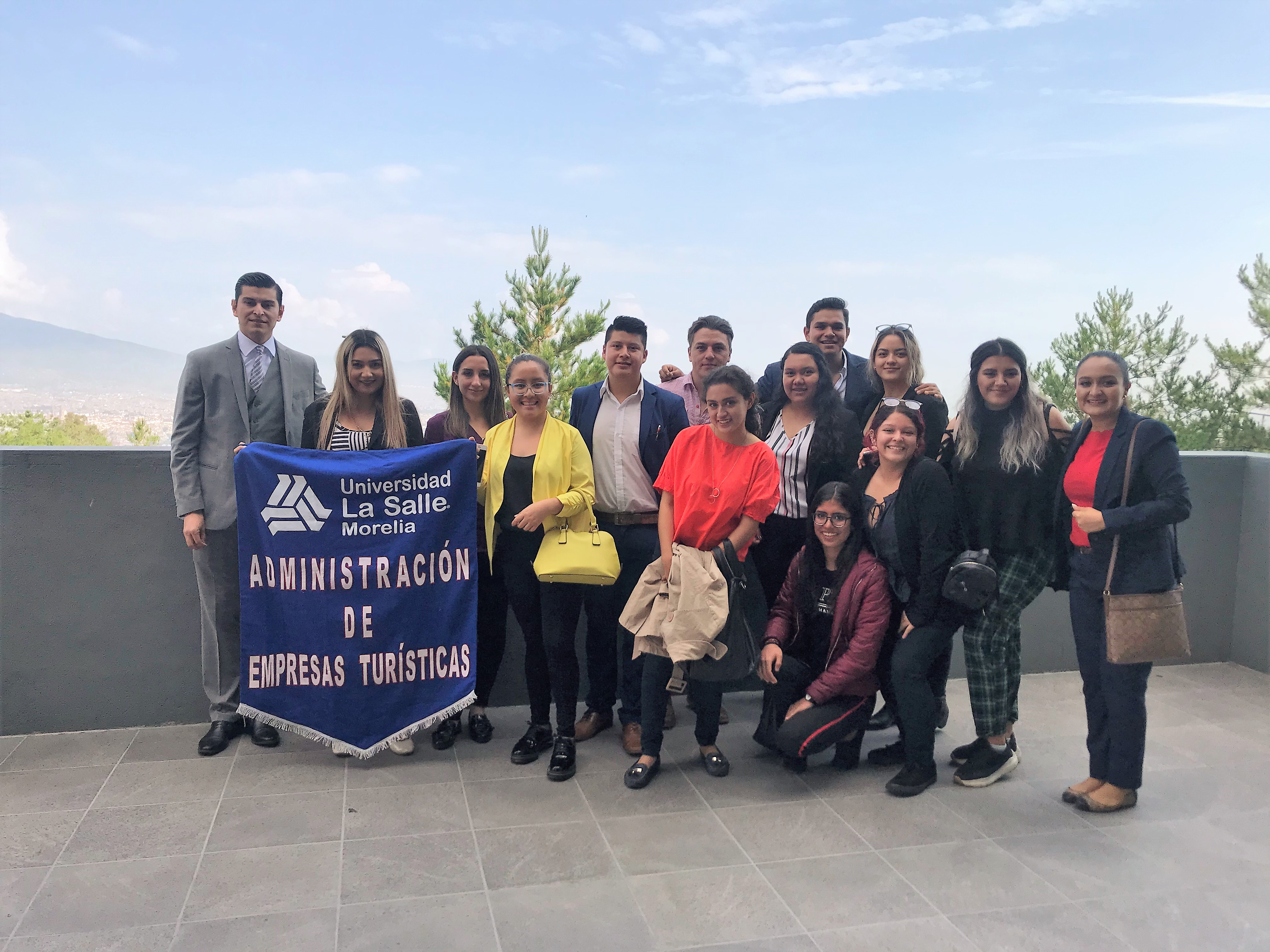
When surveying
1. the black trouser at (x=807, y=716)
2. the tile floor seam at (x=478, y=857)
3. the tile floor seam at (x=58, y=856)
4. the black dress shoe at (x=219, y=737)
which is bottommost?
the tile floor seam at (x=58, y=856)

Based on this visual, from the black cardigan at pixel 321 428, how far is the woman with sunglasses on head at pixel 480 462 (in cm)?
7

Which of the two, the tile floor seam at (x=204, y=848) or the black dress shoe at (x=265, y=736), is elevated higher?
the black dress shoe at (x=265, y=736)

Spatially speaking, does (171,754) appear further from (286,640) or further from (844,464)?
(844,464)

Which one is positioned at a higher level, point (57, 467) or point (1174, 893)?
point (57, 467)

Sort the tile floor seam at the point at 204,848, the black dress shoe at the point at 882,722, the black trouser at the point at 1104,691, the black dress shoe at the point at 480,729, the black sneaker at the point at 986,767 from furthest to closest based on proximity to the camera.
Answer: the black dress shoe at the point at 882,722, the black dress shoe at the point at 480,729, the black sneaker at the point at 986,767, the black trouser at the point at 1104,691, the tile floor seam at the point at 204,848

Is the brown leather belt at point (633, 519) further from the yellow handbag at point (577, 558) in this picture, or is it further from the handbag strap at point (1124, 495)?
the handbag strap at point (1124, 495)

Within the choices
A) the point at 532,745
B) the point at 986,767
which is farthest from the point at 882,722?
the point at 532,745

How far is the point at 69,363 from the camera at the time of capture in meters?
159

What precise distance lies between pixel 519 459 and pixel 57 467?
1.85 m

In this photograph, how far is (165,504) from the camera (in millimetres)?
3662

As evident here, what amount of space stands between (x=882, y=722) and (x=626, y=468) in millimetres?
1561

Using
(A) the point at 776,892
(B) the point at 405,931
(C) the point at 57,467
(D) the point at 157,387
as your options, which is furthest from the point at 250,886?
(D) the point at 157,387

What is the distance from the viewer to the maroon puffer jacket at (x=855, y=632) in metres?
3.15

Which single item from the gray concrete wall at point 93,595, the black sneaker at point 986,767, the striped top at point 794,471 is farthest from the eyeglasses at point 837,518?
the gray concrete wall at point 93,595
